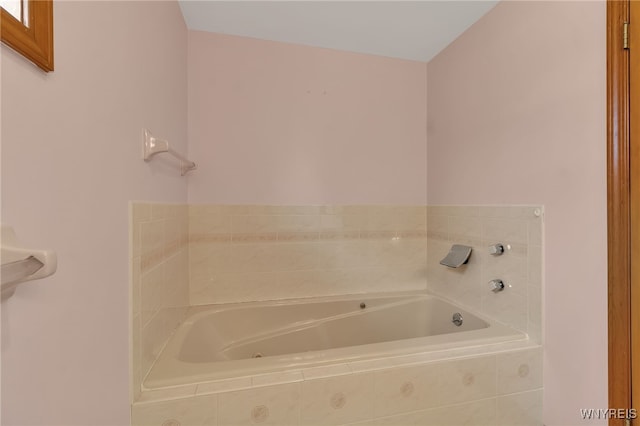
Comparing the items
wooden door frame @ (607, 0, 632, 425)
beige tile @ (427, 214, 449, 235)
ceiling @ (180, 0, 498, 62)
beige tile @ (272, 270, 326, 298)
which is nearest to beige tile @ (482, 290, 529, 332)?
wooden door frame @ (607, 0, 632, 425)

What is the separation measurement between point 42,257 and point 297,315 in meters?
1.64

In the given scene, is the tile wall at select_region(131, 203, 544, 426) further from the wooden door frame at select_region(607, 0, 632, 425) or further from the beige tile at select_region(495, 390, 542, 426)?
the wooden door frame at select_region(607, 0, 632, 425)

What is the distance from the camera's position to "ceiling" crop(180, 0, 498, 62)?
63.5 inches

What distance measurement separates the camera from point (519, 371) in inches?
51.3

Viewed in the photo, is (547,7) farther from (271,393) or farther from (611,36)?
(271,393)

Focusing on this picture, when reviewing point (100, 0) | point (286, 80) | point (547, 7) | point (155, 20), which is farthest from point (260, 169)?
point (547, 7)

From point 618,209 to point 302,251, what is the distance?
1611 mm

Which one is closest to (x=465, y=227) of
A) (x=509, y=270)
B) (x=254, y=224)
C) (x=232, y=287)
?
(x=509, y=270)

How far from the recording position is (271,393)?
3.37ft

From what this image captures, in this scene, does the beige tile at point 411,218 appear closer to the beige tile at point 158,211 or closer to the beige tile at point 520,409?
the beige tile at point 520,409

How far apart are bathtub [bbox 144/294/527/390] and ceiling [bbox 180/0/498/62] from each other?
5.97 feet

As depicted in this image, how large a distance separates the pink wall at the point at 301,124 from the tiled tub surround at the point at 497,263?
17.1 inches

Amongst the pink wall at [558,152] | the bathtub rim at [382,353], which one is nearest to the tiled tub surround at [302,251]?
the bathtub rim at [382,353]

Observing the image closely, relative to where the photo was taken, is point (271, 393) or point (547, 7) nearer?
point (271, 393)
